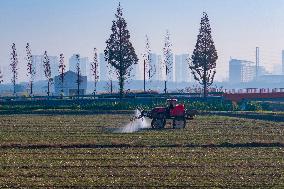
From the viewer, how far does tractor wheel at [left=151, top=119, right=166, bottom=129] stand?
1657 inches

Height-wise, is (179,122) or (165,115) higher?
(165,115)

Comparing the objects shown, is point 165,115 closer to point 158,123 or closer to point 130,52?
point 158,123

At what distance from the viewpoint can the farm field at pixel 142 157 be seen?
70.1ft

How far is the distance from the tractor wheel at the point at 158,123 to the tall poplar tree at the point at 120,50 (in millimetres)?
43142

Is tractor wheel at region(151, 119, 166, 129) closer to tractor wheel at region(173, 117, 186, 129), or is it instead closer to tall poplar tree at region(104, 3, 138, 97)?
tractor wheel at region(173, 117, 186, 129)

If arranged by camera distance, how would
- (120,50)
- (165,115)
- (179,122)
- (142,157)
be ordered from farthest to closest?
(120,50)
(179,122)
(165,115)
(142,157)

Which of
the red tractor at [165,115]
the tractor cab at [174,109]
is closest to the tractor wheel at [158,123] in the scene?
the red tractor at [165,115]

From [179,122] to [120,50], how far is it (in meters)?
43.5

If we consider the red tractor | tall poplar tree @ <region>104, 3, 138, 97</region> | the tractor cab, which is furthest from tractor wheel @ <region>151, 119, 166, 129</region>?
tall poplar tree @ <region>104, 3, 138, 97</region>

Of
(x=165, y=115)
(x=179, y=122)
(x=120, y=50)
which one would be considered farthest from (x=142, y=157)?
(x=120, y=50)

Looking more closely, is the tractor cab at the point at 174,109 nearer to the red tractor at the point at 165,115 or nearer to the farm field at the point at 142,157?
the red tractor at the point at 165,115

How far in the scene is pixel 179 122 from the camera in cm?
4303

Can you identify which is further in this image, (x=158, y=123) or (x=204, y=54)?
(x=204, y=54)

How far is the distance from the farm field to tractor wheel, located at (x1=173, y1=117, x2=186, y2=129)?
745 mm
